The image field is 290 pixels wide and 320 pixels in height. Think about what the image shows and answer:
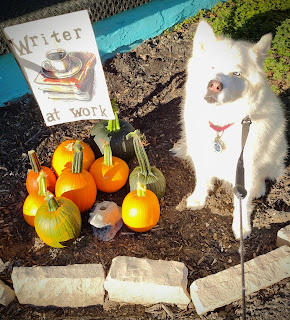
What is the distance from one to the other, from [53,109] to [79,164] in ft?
2.22


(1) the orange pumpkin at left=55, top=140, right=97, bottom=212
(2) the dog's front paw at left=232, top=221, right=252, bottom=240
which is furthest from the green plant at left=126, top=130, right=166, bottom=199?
(2) the dog's front paw at left=232, top=221, right=252, bottom=240

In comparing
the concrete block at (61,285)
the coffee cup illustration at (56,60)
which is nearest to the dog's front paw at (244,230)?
the concrete block at (61,285)

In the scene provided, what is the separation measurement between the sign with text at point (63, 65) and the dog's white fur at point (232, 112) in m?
0.91

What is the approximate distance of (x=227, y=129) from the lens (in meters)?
2.88

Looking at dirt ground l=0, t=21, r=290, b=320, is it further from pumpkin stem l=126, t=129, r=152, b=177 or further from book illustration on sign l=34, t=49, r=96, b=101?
book illustration on sign l=34, t=49, r=96, b=101

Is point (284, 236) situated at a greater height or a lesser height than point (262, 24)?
lesser

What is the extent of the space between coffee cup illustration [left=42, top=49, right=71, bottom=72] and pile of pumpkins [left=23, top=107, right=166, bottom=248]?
0.68m

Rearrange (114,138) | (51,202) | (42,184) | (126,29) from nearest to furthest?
(51,202)
(42,184)
(114,138)
(126,29)

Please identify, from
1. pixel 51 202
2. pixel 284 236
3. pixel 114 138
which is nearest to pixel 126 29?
pixel 114 138

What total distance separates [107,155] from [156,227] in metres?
0.81

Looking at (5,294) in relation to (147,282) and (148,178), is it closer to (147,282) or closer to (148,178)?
(147,282)

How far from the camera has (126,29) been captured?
5.32 meters

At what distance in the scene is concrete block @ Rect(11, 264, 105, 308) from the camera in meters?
2.67

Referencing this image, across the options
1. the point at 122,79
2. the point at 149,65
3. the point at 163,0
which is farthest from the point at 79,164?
the point at 163,0
